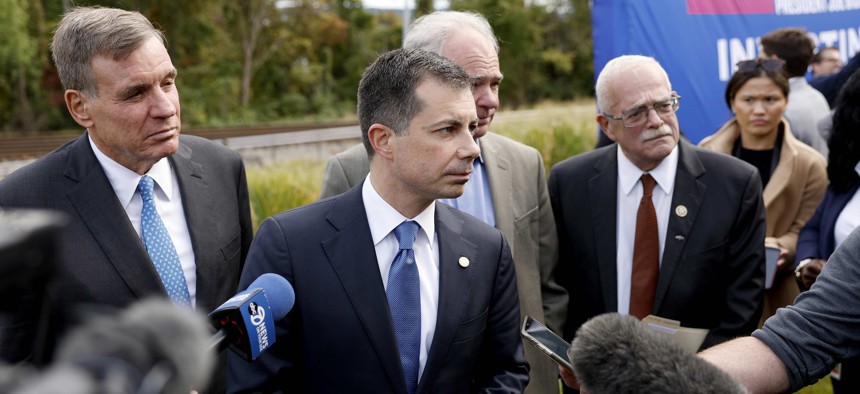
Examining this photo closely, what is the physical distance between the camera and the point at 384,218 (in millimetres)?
2750

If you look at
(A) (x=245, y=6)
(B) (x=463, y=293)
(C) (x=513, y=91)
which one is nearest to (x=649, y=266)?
(B) (x=463, y=293)

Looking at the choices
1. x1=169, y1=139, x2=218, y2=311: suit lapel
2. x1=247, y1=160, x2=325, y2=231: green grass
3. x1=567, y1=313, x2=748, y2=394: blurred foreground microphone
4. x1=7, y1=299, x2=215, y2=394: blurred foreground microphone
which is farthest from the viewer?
x1=247, y1=160, x2=325, y2=231: green grass

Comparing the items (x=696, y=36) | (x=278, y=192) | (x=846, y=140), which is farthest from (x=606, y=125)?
(x=696, y=36)

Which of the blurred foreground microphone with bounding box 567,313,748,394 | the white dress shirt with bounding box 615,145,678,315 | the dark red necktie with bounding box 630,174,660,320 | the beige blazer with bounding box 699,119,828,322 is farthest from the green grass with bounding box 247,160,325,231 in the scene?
the blurred foreground microphone with bounding box 567,313,748,394

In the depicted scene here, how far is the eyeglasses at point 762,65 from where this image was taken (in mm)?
5018

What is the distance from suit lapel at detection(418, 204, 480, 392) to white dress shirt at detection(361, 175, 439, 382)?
4 cm

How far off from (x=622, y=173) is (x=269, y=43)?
37349 millimetres

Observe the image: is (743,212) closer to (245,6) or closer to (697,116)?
(697,116)

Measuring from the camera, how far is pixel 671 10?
7090 millimetres

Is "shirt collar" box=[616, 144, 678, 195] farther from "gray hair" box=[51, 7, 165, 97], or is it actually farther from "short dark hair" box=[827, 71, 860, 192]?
"gray hair" box=[51, 7, 165, 97]

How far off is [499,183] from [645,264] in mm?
758

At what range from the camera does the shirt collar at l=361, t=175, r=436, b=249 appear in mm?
2742

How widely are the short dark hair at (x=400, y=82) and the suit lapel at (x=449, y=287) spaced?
1.27 ft

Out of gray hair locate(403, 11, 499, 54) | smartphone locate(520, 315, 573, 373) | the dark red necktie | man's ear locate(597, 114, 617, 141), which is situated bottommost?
the dark red necktie
